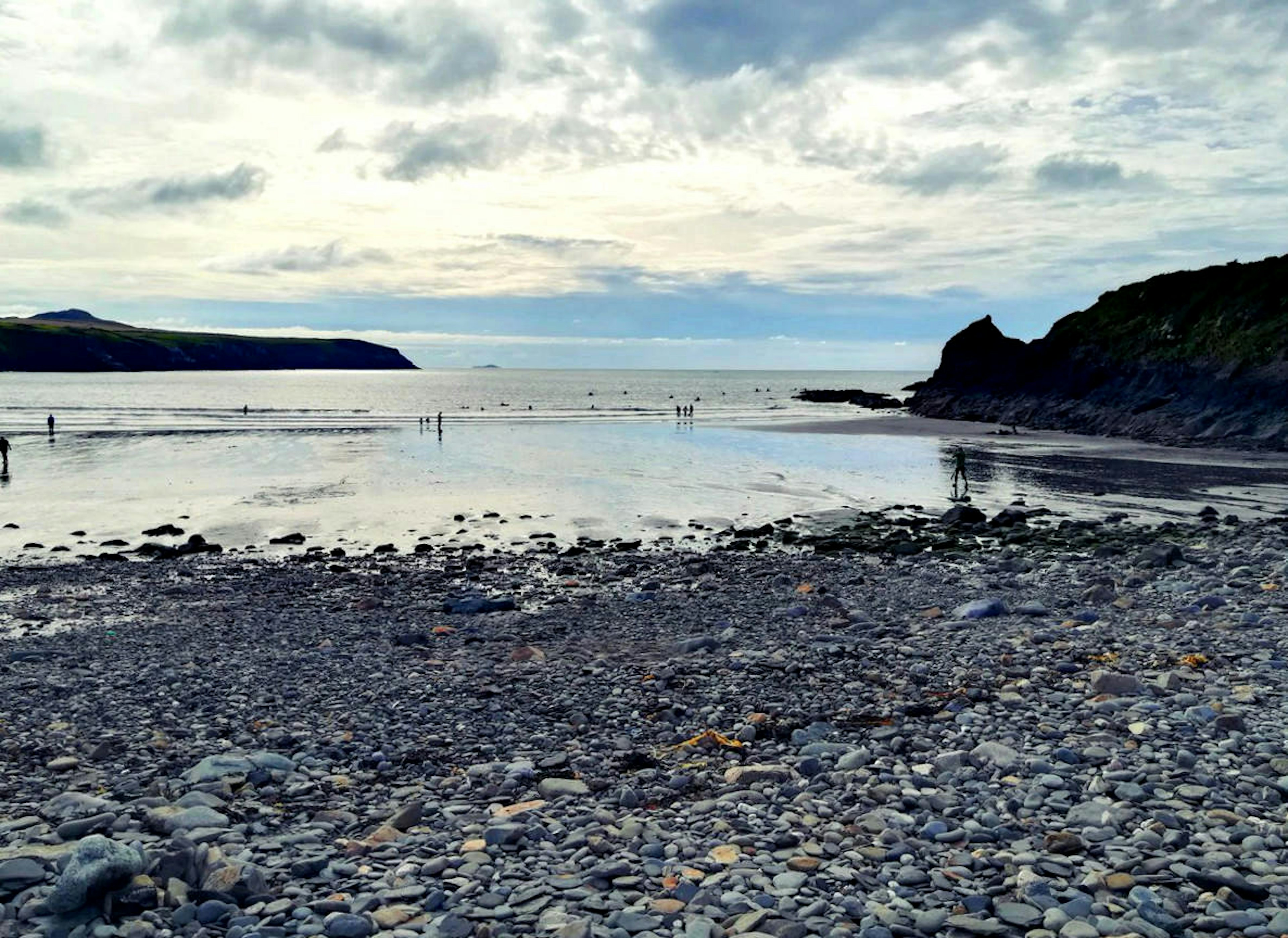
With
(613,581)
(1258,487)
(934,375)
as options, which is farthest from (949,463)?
(934,375)

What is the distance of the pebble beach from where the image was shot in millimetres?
6051

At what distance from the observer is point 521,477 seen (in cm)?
4100

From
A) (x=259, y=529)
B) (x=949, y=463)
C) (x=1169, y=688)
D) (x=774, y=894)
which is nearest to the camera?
(x=774, y=894)

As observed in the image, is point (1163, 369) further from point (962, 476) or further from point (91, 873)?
point (91, 873)

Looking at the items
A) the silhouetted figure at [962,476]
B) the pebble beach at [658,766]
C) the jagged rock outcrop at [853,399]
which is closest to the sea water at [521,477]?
the silhouetted figure at [962,476]

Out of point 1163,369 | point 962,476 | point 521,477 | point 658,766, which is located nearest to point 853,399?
point 1163,369

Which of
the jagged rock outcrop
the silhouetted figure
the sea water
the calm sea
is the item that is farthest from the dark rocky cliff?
the silhouetted figure

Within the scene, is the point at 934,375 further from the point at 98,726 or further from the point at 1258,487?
the point at 98,726

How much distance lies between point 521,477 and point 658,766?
32.7 meters

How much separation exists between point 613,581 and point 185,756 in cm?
1136

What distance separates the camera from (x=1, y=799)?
816 centimetres

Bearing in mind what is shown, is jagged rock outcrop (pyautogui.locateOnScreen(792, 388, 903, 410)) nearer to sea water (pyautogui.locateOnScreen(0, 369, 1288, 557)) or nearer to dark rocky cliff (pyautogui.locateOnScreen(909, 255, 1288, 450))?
dark rocky cliff (pyautogui.locateOnScreen(909, 255, 1288, 450))

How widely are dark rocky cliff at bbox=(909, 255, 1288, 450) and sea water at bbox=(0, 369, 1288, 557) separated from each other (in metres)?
6.32

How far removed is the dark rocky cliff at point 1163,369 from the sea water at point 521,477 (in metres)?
6.32
